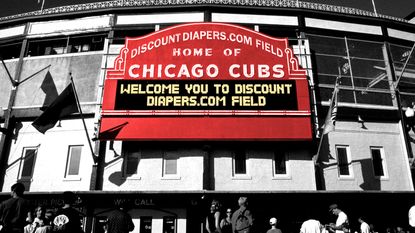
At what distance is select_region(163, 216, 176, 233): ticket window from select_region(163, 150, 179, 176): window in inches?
77.7

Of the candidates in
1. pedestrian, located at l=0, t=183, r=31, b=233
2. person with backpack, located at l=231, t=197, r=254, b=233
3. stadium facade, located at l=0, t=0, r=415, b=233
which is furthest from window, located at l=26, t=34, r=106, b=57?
person with backpack, located at l=231, t=197, r=254, b=233

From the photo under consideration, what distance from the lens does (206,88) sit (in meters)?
16.0

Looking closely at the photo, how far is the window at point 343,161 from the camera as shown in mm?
16219

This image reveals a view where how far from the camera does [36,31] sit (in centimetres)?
1947

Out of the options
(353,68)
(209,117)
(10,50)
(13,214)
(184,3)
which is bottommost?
(13,214)

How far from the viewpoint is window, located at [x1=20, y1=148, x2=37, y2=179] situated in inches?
647

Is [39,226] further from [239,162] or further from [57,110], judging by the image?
[239,162]

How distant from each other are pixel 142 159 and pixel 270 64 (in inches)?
300

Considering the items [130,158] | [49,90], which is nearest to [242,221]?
[130,158]

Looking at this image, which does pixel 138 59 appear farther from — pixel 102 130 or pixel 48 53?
pixel 48 53

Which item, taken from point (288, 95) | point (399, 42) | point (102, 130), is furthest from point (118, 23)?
point (399, 42)

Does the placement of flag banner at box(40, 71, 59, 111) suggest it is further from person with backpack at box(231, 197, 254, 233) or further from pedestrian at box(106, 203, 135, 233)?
person with backpack at box(231, 197, 254, 233)

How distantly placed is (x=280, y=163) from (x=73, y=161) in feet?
32.1

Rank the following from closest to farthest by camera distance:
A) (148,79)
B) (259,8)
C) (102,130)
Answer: (102,130) → (148,79) → (259,8)
